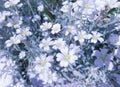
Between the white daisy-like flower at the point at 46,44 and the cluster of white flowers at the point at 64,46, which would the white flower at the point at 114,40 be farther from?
the white daisy-like flower at the point at 46,44

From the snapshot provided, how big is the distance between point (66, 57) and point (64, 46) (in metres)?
0.11

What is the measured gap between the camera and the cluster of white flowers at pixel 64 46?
1.64m

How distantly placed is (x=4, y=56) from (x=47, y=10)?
1.49ft

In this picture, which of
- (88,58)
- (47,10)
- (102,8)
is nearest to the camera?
(102,8)

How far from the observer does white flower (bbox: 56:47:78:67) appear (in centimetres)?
153

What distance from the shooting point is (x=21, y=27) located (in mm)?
1862

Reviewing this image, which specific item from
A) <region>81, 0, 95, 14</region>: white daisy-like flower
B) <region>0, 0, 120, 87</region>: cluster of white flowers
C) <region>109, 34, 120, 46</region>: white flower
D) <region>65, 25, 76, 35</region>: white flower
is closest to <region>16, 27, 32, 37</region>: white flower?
<region>0, 0, 120, 87</region>: cluster of white flowers

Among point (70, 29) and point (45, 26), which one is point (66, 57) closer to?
point (70, 29)

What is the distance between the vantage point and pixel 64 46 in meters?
1.64

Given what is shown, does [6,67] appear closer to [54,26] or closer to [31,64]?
[31,64]

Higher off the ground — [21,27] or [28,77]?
[21,27]

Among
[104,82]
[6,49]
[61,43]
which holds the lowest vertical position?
[104,82]

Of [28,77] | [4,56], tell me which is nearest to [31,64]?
[28,77]

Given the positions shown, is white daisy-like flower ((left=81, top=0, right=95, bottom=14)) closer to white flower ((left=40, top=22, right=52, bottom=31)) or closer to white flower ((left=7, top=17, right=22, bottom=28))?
white flower ((left=40, top=22, right=52, bottom=31))
